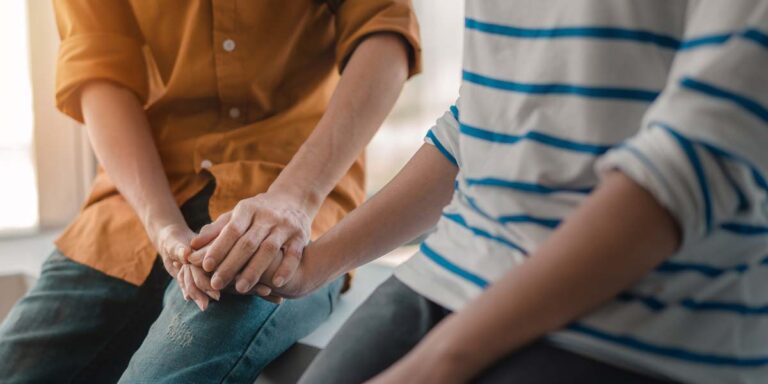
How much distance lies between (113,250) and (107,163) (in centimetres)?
12

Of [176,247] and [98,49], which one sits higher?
[98,49]

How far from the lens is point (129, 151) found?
Result: 1.29 m

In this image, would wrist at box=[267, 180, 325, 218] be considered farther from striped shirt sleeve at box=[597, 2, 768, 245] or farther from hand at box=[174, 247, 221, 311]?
striped shirt sleeve at box=[597, 2, 768, 245]

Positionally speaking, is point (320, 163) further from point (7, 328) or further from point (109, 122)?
point (7, 328)

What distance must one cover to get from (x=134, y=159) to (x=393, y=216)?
0.47 m

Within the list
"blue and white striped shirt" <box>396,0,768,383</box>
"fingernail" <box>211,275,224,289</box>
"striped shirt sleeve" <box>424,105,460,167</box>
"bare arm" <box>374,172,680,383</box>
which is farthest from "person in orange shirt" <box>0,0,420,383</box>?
"bare arm" <box>374,172,680,383</box>

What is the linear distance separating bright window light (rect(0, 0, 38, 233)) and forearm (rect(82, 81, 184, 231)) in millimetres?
795

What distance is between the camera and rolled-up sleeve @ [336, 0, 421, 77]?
1.26m

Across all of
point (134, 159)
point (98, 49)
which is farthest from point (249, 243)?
point (98, 49)

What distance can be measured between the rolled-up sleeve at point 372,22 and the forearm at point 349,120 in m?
0.02

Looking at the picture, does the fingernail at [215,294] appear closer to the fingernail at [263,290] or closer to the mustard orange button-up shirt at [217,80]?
the fingernail at [263,290]

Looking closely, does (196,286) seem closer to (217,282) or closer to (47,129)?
(217,282)

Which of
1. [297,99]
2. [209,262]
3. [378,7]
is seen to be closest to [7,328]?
[209,262]

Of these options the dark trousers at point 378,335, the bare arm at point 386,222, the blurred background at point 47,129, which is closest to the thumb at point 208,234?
the bare arm at point 386,222
